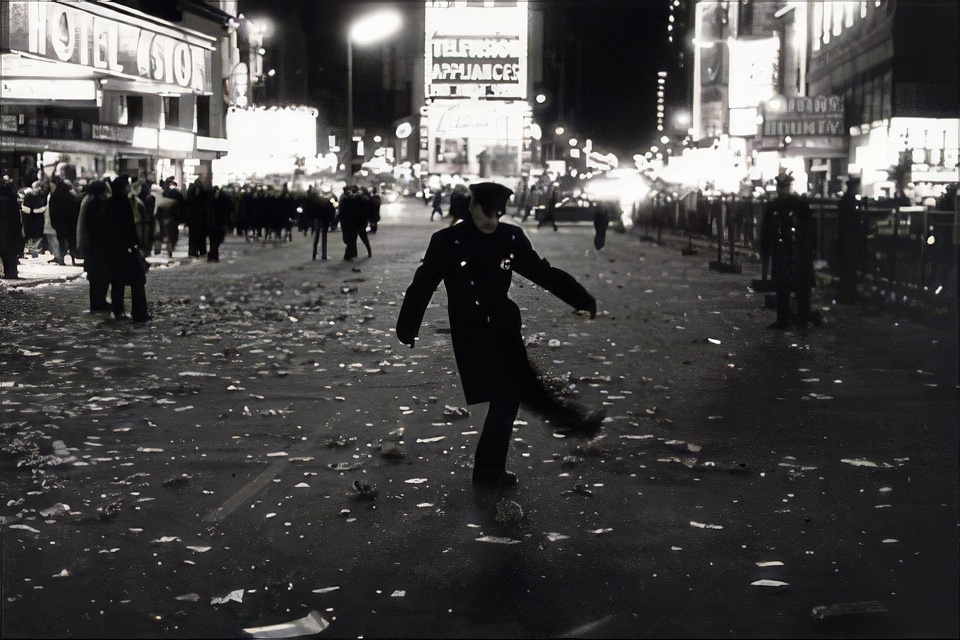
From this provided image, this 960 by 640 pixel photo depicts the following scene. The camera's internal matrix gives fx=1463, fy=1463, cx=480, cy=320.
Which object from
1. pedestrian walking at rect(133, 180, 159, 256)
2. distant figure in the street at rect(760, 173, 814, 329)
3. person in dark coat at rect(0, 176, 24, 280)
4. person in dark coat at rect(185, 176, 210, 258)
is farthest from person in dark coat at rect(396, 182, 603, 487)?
person in dark coat at rect(185, 176, 210, 258)

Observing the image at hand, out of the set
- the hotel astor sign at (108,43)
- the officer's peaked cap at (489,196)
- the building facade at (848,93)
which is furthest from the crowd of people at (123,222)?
the building facade at (848,93)

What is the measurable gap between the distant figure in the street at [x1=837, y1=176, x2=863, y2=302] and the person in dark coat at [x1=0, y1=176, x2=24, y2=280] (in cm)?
1374

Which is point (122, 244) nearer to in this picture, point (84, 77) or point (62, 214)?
point (62, 214)

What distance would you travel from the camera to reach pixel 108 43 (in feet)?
96.0

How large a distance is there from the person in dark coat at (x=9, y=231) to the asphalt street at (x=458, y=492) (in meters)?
9.27

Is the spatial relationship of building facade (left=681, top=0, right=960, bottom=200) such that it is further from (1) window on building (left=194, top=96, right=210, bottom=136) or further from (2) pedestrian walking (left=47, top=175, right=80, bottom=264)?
(1) window on building (left=194, top=96, right=210, bottom=136)

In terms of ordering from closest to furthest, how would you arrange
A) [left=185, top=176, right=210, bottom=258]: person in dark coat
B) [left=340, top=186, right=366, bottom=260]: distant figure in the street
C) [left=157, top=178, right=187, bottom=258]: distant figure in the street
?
[left=340, top=186, right=366, bottom=260]: distant figure in the street < [left=185, top=176, right=210, bottom=258]: person in dark coat < [left=157, top=178, right=187, bottom=258]: distant figure in the street

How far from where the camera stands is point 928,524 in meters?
7.11

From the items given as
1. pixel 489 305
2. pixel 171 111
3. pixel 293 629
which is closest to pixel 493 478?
pixel 489 305

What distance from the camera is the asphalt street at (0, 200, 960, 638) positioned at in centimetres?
557

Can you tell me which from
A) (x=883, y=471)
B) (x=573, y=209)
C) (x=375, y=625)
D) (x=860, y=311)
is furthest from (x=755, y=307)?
(x=573, y=209)

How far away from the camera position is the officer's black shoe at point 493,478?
7.98 meters

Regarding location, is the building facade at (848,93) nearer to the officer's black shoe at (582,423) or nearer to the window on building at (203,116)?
the window on building at (203,116)

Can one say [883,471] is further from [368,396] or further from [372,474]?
[368,396]
